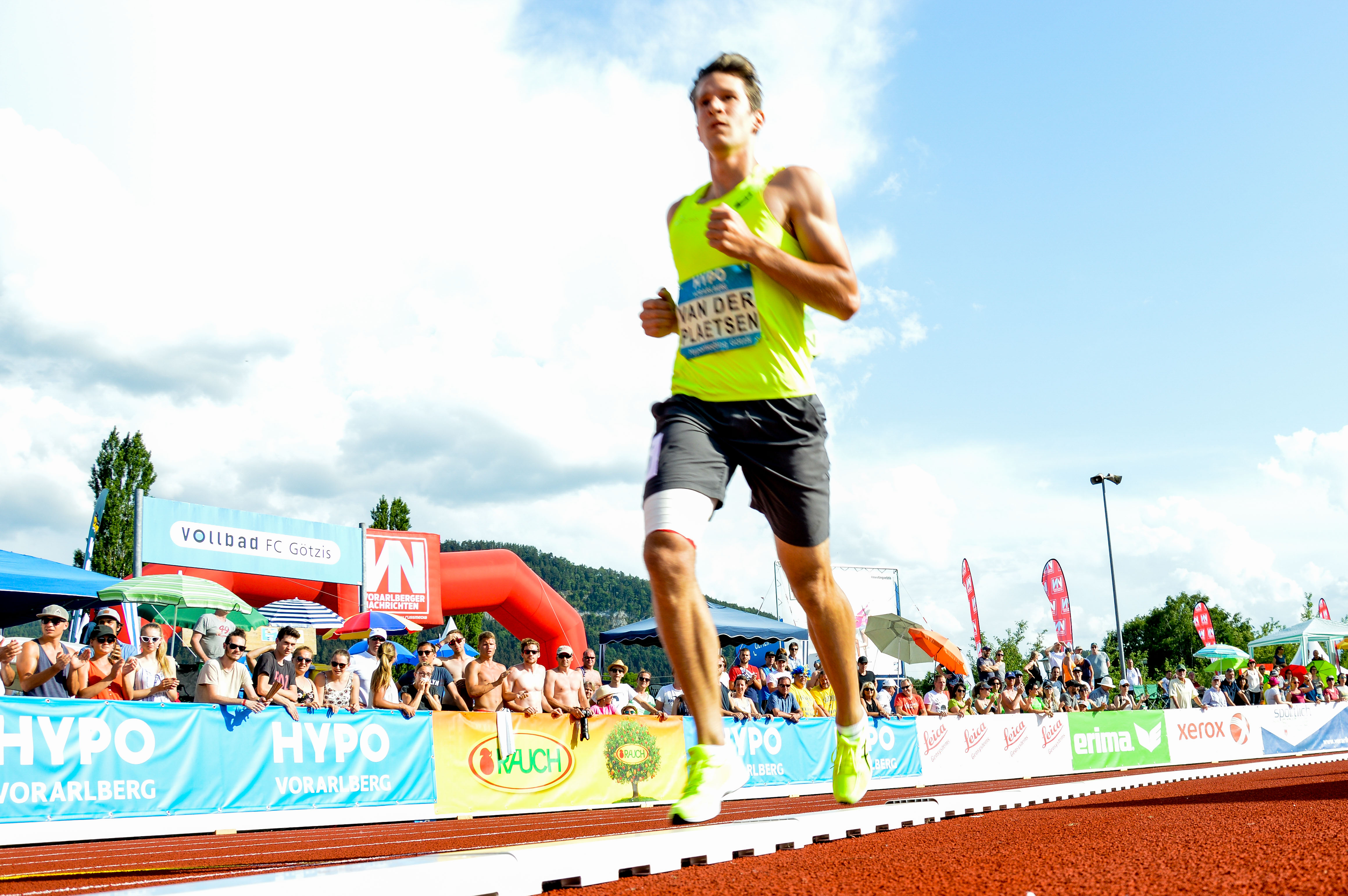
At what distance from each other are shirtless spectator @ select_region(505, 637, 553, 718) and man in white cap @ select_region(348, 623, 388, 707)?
1.47 meters

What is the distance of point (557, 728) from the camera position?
39.7ft

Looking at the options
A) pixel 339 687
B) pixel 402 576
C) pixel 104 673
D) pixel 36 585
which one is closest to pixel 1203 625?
pixel 402 576

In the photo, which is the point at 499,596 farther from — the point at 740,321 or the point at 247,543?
the point at 740,321

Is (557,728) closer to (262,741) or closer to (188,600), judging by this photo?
(262,741)

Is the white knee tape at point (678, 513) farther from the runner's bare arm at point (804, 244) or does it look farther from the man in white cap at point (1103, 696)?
the man in white cap at point (1103, 696)

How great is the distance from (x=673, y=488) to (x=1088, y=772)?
18910mm

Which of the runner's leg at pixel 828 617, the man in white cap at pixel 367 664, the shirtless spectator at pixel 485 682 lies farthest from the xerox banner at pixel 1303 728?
the runner's leg at pixel 828 617

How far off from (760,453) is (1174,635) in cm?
9784

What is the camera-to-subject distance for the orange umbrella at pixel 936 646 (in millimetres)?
25125

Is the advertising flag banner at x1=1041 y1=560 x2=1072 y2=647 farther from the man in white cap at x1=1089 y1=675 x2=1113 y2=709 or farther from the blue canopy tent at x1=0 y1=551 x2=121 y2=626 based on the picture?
the blue canopy tent at x1=0 y1=551 x2=121 y2=626

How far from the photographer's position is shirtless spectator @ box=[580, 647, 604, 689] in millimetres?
13562

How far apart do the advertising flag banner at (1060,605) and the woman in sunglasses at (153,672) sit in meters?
30.0

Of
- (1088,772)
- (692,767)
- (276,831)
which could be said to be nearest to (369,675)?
(276,831)

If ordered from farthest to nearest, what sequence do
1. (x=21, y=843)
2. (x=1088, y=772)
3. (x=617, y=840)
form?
(x=1088, y=772) → (x=21, y=843) → (x=617, y=840)
